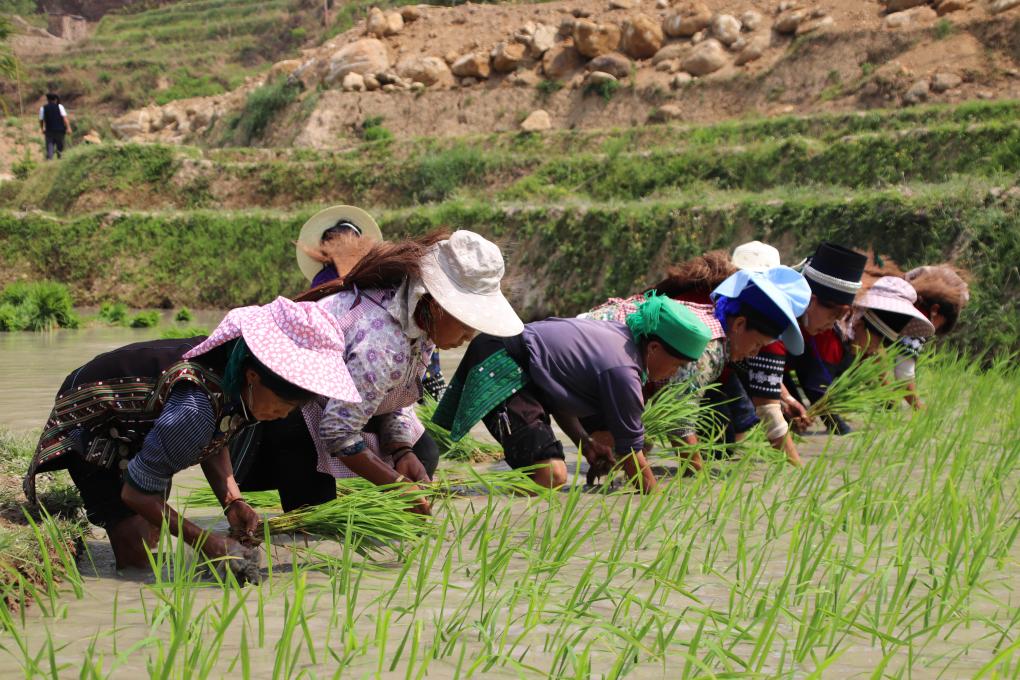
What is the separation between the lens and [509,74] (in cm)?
2303

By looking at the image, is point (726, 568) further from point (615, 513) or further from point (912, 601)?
point (615, 513)

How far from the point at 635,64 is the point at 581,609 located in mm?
20999

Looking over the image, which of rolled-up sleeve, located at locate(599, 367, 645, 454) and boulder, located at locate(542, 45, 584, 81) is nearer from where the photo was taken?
rolled-up sleeve, located at locate(599, 367, 645, 454)

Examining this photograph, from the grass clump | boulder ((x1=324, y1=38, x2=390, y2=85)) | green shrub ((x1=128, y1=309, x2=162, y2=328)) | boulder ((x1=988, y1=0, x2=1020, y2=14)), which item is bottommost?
green shrub ((x1=128, y1=309, x2=162, y2=328))

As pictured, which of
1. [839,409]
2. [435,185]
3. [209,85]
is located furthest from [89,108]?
[839,409]

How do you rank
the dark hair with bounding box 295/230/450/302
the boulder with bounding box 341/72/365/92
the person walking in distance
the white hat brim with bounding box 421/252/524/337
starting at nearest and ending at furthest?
the white hat brim with bounding box 421/252/524/337 → the dark hair with bounding box 295/230/450/302 → the person walking in distance → the boulder with bounding box 341/72/365/92

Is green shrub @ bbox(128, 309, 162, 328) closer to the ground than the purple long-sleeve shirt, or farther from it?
closer to the ground

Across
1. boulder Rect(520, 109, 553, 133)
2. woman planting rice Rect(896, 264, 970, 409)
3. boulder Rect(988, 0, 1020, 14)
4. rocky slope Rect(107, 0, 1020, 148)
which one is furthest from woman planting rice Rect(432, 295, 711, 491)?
boulder Rect(988, 0, 1020, 14)

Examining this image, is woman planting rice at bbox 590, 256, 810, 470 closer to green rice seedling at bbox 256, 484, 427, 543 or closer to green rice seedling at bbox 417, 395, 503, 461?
green rice seedling at bbox 417, 395, 503, 461

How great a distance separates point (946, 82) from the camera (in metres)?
17.8

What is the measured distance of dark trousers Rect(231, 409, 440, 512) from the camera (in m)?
3.17

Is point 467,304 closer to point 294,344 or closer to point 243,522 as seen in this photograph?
point 294,344

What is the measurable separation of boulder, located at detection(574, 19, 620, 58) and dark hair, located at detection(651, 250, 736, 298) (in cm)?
1855

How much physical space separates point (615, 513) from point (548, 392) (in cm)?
51
